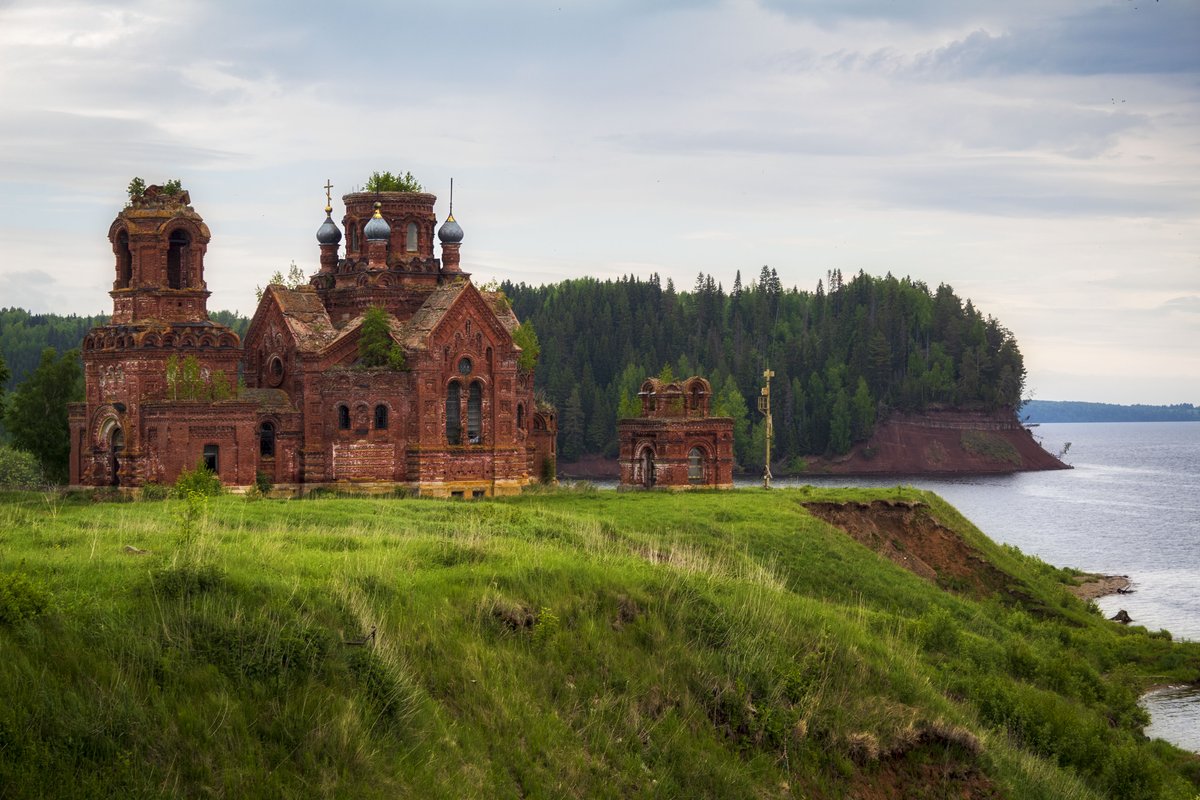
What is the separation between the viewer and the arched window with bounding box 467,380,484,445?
46875 mm

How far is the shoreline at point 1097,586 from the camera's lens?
53.2 meters

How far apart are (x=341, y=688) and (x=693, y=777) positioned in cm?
514

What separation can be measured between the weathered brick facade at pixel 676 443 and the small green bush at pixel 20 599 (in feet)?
118

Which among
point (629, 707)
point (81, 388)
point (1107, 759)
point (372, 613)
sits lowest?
point (1107, 759)

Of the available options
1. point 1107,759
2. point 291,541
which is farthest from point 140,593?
point 1107,759

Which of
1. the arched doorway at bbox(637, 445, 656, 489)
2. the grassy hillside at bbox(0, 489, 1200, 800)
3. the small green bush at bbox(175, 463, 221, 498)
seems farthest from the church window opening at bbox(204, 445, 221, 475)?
the arched doorway at bbox(637, 445, 656, 489)

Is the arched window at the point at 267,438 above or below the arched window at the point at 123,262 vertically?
below

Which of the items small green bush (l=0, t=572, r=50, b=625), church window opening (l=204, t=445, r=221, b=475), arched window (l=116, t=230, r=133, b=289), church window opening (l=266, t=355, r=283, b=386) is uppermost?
arched window (l=116, t=230, r=133, b=289)

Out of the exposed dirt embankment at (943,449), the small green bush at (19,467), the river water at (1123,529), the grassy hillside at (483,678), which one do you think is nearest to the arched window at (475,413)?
the grassy hillside at (483,678)

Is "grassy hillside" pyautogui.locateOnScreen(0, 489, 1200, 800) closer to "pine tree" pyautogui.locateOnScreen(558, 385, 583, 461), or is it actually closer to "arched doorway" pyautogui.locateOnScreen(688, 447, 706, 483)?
"arched doorway" pyautogui.locateOnScreen(688, 447, 706, 483)

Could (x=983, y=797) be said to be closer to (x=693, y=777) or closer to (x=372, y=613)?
(x=693, y=777)

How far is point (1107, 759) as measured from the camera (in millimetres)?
25875

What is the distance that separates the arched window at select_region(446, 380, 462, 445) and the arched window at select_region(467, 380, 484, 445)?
0.33 meters

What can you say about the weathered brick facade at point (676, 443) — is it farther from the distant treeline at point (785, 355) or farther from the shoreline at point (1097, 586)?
the distant treeline at point (785, 355)
